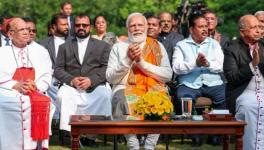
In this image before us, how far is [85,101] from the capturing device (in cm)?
1270

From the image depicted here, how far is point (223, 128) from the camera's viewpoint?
9625 millimetres

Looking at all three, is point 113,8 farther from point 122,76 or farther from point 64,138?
point 122,76

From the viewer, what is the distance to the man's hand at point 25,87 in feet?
36.5

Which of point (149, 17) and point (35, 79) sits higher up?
point (149, 17)

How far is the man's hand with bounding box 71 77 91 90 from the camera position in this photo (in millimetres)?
12562

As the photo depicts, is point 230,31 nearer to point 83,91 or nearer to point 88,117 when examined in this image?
point 83,91

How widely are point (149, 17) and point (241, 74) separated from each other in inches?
125

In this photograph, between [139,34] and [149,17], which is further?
[149,17]

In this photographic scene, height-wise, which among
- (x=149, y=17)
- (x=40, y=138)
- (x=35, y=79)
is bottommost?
(x=40, y=138)

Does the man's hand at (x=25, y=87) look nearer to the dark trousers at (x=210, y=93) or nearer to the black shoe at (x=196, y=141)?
the dark trousers at (x=210, y=93)

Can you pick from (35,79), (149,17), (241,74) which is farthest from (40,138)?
(149,17)

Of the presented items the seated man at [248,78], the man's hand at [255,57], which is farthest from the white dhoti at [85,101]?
the man's hand at [255,57]

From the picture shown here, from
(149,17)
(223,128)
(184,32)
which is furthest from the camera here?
(184,32)

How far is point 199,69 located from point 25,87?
2.88 m
